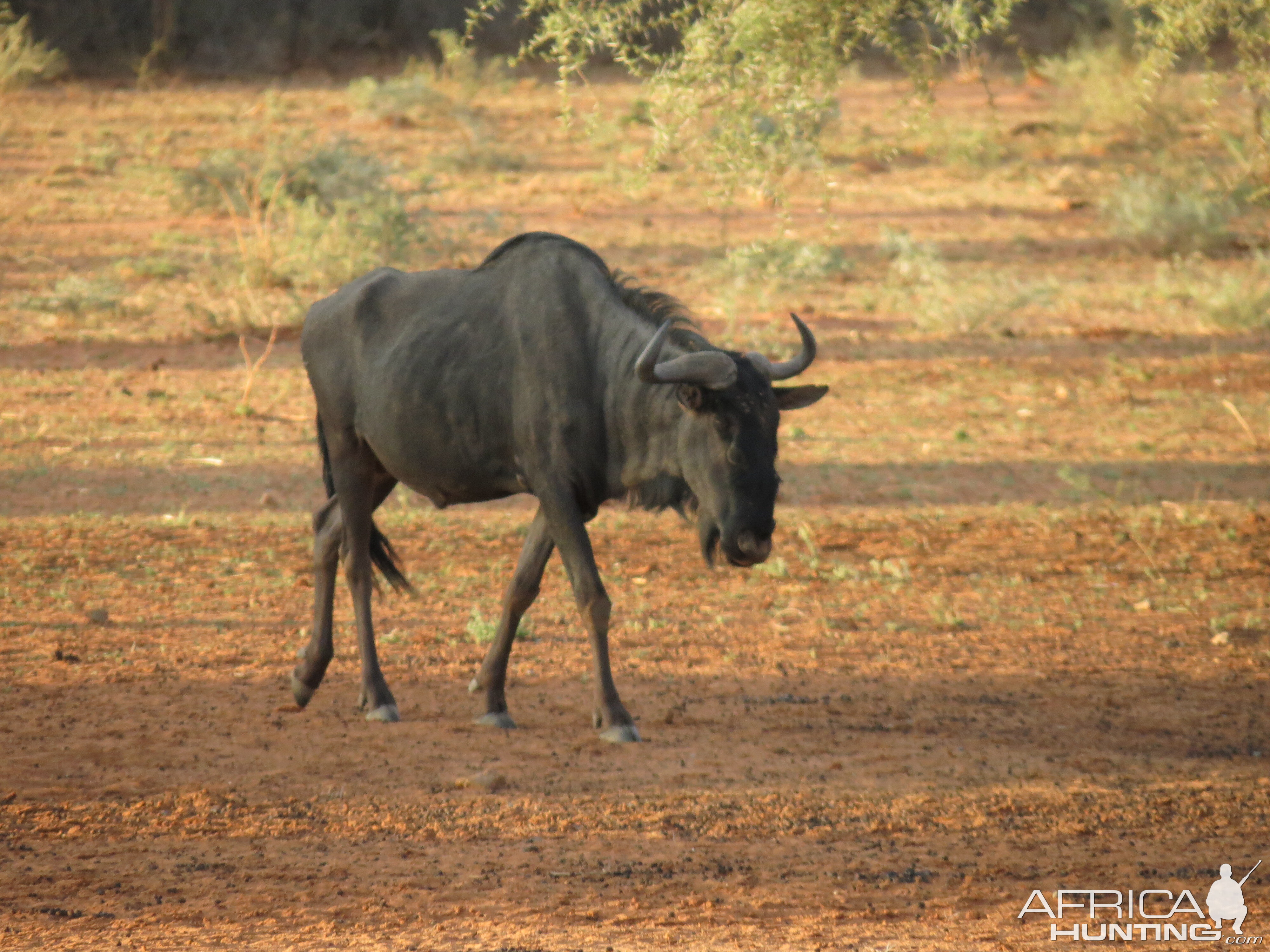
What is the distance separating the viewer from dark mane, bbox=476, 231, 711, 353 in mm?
6145

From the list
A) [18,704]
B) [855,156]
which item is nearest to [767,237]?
[855,156]

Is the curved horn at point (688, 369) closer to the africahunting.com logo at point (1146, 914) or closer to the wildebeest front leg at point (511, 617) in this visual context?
the wildebeest front leg at point (511, 617)

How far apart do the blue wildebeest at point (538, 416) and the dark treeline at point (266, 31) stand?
24291 mm

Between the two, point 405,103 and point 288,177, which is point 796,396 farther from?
point 405,103

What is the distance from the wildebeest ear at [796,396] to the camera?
19.5 ft

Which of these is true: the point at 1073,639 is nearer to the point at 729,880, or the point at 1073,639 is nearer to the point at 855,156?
the point at 729,880

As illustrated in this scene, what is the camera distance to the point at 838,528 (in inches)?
394

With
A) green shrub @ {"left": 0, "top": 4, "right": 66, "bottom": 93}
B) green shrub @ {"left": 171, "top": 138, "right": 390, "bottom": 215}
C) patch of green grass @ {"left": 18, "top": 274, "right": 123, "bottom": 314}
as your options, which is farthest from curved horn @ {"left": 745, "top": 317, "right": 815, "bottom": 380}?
green shrub @ {"left": 0, "top": 4, "right": 66, "bottom": 93}

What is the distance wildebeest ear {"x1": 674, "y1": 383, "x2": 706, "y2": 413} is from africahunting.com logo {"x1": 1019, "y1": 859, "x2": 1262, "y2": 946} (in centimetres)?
219

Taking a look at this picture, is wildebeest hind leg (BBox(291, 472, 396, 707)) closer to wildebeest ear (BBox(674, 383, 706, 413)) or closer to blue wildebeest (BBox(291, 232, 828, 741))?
blue wildebeest (BBox(291, 232, 828, 741))

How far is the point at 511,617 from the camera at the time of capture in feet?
21.0

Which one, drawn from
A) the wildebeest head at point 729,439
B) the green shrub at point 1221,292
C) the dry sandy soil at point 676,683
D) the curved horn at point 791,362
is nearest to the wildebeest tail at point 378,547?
the dry sandy soil at point 676,683

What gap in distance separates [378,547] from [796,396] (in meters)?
2.22

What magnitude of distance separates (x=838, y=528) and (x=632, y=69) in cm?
373
